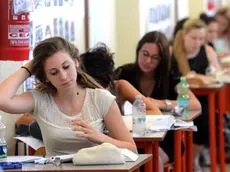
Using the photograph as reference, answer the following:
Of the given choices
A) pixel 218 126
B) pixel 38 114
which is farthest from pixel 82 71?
pixel 218 126

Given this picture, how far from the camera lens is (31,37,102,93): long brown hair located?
3904 mm

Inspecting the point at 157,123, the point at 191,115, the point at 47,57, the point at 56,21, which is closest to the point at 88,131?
the point at 47,57

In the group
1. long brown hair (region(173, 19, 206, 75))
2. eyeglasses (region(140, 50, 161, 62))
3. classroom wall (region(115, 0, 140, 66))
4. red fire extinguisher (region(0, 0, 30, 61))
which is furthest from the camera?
classroom wall (region(115, 0, 140, 66))

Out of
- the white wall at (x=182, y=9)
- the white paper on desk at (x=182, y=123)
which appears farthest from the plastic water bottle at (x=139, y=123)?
the white wall at (x=182, y=9)

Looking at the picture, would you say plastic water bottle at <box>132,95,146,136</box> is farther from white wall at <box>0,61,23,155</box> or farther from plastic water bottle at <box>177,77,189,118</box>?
plastic water bottle at <box>177,77,189,118</box>

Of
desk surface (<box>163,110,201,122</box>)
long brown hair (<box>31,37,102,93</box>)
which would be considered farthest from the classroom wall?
long brown hair (<box>31,37,102,93</box>)

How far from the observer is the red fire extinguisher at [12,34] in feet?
13.7

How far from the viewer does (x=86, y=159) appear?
338cm

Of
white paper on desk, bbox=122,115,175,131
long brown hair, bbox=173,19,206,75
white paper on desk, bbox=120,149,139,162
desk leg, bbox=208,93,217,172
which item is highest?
long brown hair, bbox=173,19,206,75

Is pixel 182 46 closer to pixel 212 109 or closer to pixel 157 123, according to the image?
pixel 212 109

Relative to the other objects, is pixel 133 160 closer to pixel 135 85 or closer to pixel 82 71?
pixel 82 71

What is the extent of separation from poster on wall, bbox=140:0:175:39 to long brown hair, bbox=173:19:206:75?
0.55 m

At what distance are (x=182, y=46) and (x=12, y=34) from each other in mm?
3769

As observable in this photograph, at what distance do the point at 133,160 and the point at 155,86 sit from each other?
7.05ft
